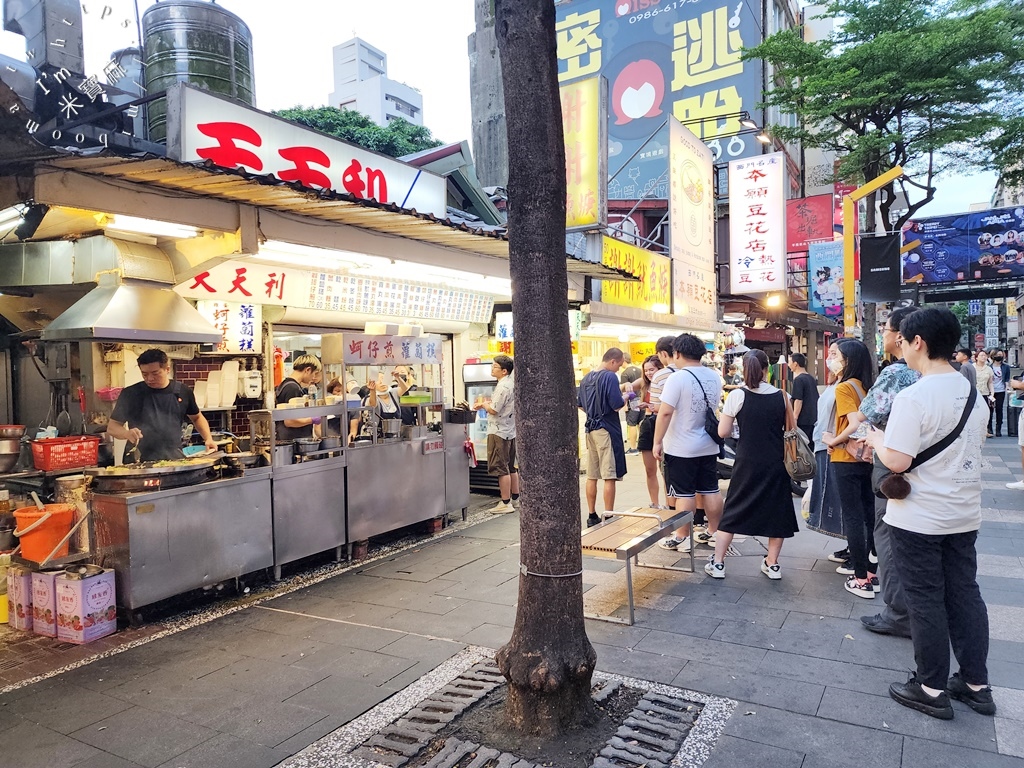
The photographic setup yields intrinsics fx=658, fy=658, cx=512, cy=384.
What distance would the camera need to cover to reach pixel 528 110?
320 centimetres

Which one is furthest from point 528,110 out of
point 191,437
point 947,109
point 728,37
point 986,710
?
point 728,37

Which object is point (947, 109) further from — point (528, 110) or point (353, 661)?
point (353, 661)

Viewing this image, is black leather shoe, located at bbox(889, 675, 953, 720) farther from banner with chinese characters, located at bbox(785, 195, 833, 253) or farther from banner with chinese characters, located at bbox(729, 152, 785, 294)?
banner with chinese characters, located at bbox(785, 195, 833, 253)

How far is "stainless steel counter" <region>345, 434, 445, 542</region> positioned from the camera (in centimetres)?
671

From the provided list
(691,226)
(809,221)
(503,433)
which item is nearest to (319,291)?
(503,433)

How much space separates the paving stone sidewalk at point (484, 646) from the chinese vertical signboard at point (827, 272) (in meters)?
12.8

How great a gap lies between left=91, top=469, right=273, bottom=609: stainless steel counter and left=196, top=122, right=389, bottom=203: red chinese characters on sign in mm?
2762

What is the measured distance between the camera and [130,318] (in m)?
5.59

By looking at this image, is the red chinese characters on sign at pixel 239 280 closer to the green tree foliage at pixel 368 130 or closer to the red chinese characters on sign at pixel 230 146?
the red chinese characters on sign at pixel 230 146

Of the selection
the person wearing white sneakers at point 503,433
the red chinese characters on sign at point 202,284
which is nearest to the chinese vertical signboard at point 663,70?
the person wearing white sneakers at point 503,433

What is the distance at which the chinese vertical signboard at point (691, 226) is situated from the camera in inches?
522

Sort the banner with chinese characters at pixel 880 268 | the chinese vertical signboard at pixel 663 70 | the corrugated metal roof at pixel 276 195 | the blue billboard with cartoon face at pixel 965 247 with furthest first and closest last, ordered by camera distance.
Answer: the chinese vertical signboard at pixel 663 70, the blue billboard with cartoon face at pixel 965 247, the banner with chinese characters at pixel 880 268, the corrugated metal roof at pixel 276 195

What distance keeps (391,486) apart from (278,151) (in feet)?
12.4

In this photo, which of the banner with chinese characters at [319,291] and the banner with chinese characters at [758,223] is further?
the banner with chinese characters at [758,223]
